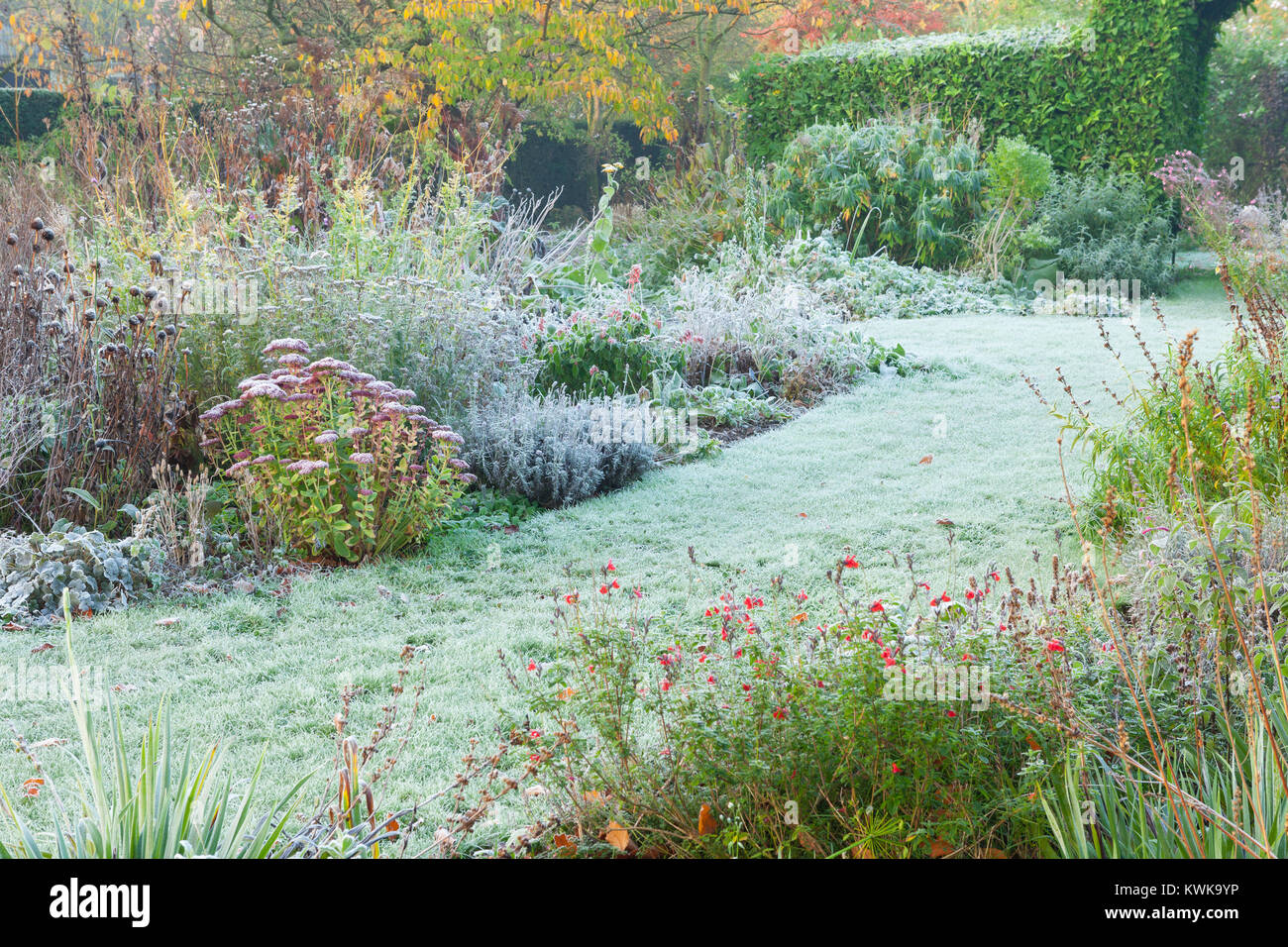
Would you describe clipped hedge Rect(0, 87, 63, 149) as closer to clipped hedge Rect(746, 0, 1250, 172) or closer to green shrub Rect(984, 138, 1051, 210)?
clipped hedge Rect(746, 0, 1250, 172)

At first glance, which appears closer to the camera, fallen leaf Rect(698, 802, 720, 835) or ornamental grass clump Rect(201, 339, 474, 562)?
fallen leaf Rect(698, 802, 720, 835)

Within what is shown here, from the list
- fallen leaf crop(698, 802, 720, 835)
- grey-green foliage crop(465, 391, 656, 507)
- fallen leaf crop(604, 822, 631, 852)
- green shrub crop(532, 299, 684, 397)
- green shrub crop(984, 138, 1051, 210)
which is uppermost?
green shrub crop(984, 138, 1051, 210)

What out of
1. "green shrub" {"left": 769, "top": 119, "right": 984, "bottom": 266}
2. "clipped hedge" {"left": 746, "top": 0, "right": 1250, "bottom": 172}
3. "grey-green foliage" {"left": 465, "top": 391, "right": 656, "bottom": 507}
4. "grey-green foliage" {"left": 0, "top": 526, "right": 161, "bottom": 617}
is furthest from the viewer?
"clipped hedge" {"left": 746, "top": 0, "right": 1250, "bottom": 172}

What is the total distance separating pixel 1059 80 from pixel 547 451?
9.28 metres

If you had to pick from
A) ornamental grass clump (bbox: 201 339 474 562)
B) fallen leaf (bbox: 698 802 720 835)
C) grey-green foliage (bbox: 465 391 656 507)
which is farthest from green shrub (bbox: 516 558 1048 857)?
grey-green foliage (bbox: 465 391 656 507)

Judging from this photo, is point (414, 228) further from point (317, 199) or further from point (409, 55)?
point (409, 55)

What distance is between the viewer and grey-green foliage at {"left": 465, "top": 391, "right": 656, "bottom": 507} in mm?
4938

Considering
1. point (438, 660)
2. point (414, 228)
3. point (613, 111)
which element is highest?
point (613, 111)

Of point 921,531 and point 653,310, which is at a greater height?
point 653,310

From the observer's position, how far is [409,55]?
520 inches

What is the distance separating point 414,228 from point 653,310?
1.93 meters

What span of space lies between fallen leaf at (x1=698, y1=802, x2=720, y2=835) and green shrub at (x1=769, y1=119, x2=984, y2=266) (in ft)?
29.4

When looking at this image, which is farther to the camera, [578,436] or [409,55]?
[409,55]
